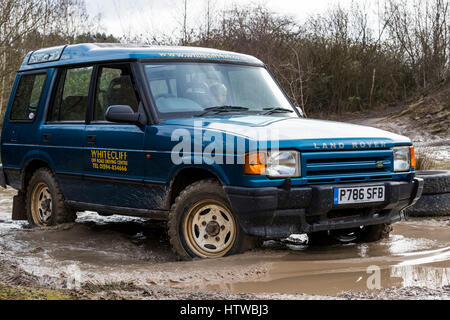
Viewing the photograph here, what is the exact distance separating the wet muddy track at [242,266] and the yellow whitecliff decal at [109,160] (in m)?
0.82

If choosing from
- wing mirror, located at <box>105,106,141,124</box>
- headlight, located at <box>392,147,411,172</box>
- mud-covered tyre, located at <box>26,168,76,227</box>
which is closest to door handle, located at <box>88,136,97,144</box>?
wing mirror, located at <box>105,106,141,124</box>

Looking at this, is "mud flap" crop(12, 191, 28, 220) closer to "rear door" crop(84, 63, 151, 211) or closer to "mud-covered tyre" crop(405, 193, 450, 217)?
"rear door" crop(84, 63, 151, 211)

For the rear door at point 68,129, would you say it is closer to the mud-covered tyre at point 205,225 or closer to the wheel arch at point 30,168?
the wheel arch at point 30,168

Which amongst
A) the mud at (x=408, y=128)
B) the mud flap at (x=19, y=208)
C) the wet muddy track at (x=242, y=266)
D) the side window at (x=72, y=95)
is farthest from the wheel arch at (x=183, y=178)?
the mud at (x=408, y=128)

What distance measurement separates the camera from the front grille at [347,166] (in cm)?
520

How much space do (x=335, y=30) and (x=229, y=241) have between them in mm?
21733

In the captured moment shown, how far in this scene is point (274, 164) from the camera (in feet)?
16.7

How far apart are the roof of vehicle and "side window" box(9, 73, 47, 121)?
20cm

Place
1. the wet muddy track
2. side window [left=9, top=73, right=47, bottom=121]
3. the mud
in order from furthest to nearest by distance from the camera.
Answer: the mud
side window [left=9, top=73, right=47, bottom=121]
the wet muddy track

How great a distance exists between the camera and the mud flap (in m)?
8.10

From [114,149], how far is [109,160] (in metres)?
0.15

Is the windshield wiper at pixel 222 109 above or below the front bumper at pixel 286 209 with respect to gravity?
above

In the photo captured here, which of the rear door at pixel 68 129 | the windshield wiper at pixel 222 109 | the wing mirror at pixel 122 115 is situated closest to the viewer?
the wing mirror at pixel 122 115
